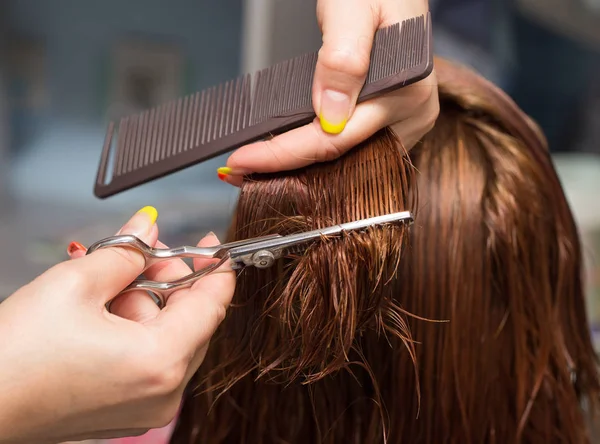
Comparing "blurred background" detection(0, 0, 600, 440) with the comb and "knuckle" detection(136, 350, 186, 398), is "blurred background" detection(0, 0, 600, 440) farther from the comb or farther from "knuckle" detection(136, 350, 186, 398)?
"knuckle" detection(136, 350, 186, 398)

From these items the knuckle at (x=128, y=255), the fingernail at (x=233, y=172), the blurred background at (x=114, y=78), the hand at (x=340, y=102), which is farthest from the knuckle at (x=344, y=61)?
the blurred background at (x=114, y=78)

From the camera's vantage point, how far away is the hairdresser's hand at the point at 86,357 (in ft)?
1.24

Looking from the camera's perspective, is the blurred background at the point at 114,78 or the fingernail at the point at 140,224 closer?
the fingernail at the point at 140,224

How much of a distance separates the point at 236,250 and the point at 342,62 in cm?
19

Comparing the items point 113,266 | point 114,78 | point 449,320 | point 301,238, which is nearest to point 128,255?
point 113,266

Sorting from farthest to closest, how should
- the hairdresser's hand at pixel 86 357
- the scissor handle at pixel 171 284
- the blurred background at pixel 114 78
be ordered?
the blurred background at pixel 114 78, the scissor handle at pixel 171 284, the hairdresser's hand at pixel 86 357

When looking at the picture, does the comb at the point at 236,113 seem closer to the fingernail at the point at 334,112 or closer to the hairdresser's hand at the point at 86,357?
the fingernail at the point at 334,112

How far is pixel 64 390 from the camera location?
15.2 inches

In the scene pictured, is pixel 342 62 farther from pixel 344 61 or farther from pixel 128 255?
pixel 128 255

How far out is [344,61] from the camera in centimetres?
46

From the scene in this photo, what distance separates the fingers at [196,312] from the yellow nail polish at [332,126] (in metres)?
0.16

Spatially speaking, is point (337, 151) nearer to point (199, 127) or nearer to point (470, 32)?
point (199, 127)

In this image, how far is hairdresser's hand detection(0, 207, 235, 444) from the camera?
1.24 ft

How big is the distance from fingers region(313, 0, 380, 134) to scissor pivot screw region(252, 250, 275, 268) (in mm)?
119
